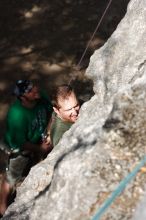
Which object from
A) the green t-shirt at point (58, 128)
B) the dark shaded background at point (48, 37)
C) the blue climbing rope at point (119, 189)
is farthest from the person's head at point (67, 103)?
the dark shaded background at point (48, 37)

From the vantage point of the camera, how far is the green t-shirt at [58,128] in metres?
4.95

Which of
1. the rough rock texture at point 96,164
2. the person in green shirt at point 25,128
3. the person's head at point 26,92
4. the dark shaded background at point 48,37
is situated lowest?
the dark shaded background at point 48,37

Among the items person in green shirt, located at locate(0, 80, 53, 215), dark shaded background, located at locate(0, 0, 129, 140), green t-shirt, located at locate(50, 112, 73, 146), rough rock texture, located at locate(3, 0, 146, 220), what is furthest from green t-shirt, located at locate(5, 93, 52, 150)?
dark shaded background, located at locate(0, 0, 129, 140)

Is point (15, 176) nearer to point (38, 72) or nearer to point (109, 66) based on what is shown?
point (109, 66)

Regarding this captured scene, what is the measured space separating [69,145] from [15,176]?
2013mm

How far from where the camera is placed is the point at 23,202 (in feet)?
14.7

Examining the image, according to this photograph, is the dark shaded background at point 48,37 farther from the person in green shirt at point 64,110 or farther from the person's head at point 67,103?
the person's head at point 67,103

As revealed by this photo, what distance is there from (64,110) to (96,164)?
4.55 feet

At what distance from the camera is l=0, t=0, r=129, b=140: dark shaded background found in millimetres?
9211

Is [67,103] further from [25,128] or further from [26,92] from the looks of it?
[25,128]

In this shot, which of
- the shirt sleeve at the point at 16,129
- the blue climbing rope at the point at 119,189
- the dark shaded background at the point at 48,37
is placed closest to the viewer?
the blue climbing rope at the point at 119,189

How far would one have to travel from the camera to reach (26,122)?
5.43m

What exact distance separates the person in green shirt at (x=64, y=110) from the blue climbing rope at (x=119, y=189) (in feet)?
5.17

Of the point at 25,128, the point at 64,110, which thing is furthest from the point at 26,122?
the point at 64,110
